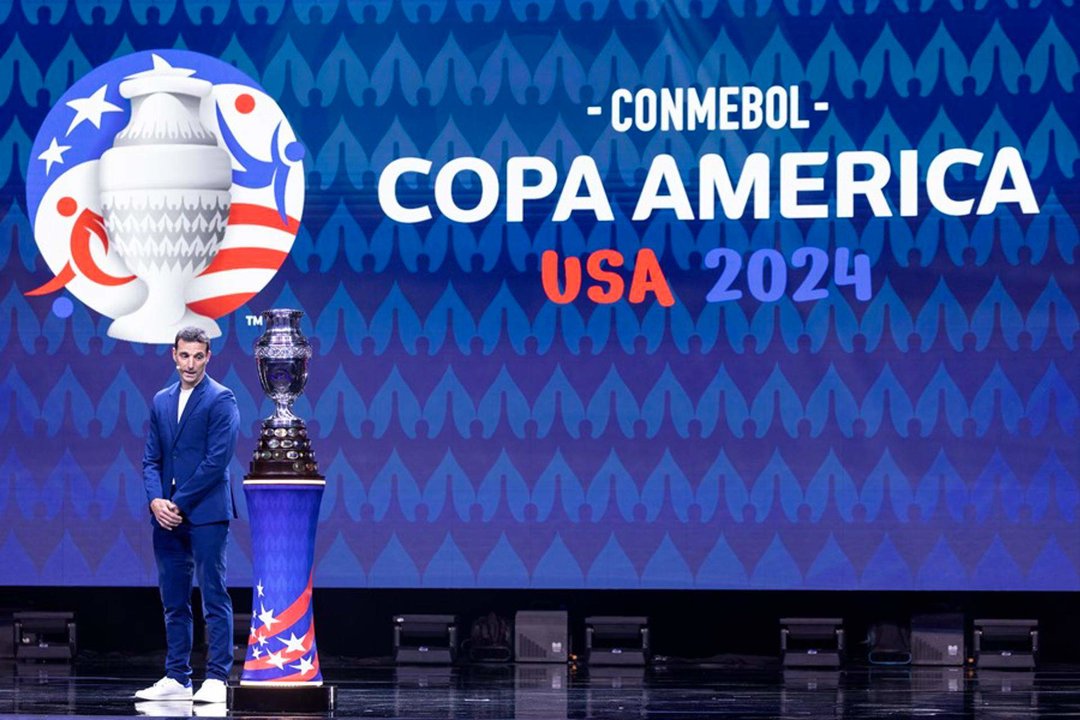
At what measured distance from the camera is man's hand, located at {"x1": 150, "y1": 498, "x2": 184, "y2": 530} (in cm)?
598

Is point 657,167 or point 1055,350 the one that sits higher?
point 657,167

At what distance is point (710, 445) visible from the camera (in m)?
7.91

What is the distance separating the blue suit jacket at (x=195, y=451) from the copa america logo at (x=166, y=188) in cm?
209

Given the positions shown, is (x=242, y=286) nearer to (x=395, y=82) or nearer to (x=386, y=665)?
(x=395, y=82)

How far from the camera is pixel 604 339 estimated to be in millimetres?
7965

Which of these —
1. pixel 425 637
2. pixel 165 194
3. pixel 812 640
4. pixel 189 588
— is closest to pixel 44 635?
pixel 425 637

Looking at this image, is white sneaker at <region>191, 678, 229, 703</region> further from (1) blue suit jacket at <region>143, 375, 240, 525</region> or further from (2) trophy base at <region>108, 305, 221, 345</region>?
(2) trophy base at <region>108, 305, 221, 345</region>

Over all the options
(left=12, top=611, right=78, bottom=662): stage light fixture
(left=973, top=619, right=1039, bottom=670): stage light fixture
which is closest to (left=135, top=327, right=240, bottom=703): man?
(left=12, top=611, right=78, bottom=662): stage light fixture

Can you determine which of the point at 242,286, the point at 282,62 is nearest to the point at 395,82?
the point at 282,62

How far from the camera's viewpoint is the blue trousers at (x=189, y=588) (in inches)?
238

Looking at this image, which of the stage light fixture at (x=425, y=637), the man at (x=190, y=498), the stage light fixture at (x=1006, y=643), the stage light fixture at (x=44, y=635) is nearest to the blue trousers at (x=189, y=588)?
the man at (x=190, y=498)

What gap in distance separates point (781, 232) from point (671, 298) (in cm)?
55

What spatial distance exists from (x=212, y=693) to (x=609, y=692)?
5.02 ft

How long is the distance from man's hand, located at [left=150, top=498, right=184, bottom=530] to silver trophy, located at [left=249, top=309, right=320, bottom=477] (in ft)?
1.62
